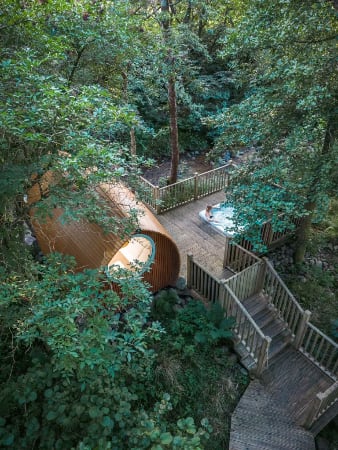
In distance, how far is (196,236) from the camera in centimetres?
929

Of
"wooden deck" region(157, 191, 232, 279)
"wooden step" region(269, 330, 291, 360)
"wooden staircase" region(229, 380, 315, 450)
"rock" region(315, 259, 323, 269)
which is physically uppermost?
"wooden deck" region(157, 191, 232, 279)

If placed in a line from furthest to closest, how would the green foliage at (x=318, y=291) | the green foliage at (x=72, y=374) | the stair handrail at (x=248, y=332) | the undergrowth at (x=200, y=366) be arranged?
the green foliage at (x=318, y=291) < the stair handrail at (x=248, y=332) < the undergrowth at (x=200, y=366) < the green foliage at (x=72, y=374)

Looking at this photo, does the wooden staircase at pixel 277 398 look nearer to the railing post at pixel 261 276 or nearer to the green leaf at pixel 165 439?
the railing post at pixel 261 276

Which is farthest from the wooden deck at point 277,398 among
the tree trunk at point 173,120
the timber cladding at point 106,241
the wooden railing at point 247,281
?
the tree trunk at point 173,120

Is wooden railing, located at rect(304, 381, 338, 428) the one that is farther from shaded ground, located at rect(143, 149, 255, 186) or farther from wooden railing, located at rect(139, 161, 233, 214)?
shaded ground, located at rect(143, 149, 255, 186)

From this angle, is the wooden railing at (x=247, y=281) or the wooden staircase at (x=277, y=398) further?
the wooden railing at (x=247, y=281)

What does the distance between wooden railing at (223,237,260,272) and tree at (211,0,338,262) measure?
98 centimetres

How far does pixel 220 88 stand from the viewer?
1566 centimetres

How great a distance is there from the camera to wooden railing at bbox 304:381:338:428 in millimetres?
5431

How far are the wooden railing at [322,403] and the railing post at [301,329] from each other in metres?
1.16

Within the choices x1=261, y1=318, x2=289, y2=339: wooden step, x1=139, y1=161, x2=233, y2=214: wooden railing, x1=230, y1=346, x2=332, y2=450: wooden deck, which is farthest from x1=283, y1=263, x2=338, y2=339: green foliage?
x1=139, y1=161, x2=233, y2=214: wooden railing

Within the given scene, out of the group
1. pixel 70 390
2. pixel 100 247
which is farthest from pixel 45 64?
pixel 70 390

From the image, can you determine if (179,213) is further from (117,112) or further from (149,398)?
(117,112)

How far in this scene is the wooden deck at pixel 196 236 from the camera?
8.41m
